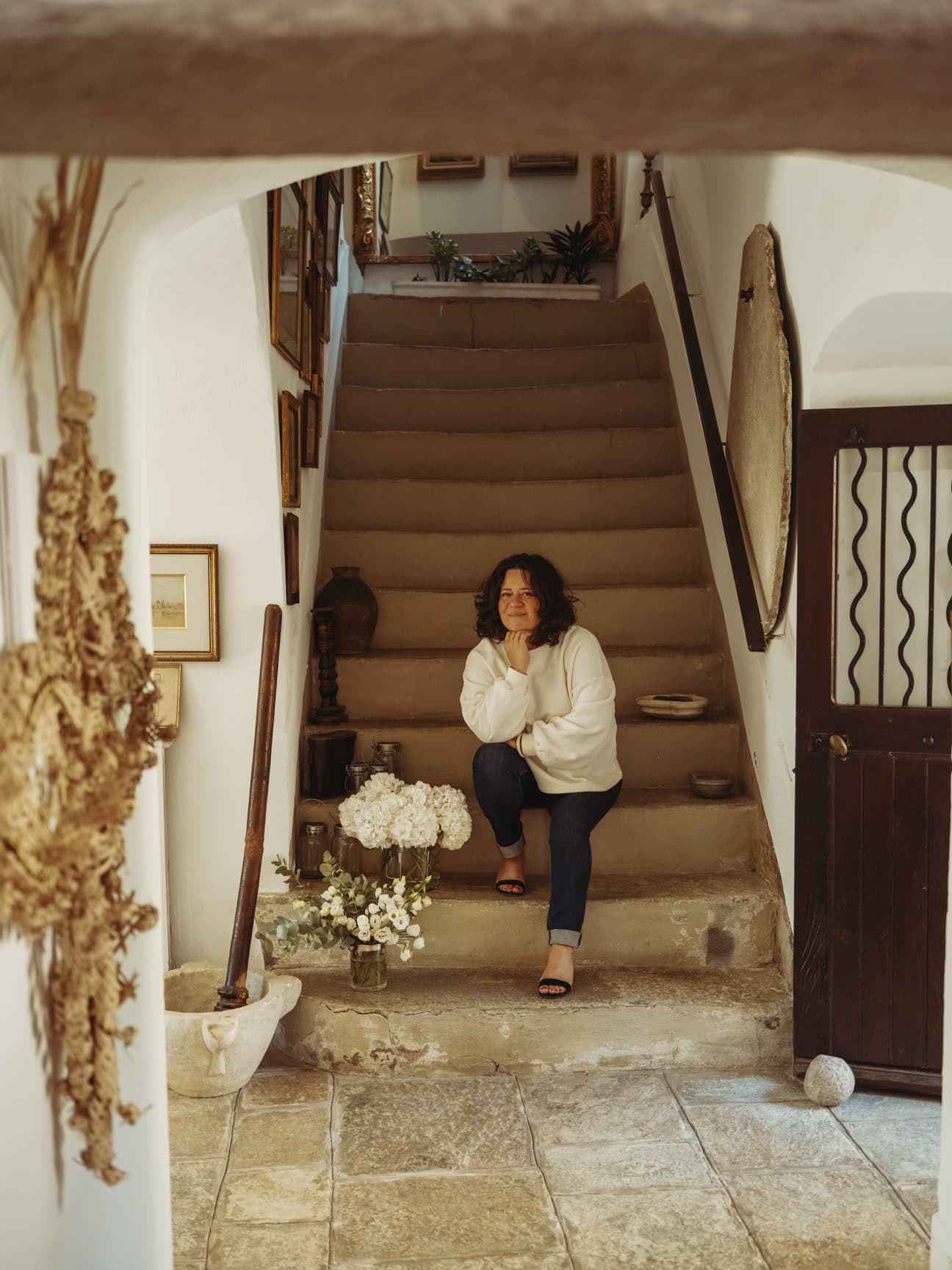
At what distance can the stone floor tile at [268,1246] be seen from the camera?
2.25m

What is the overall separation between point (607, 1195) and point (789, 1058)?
0.85 metres

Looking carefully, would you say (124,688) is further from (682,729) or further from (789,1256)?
(682,729)

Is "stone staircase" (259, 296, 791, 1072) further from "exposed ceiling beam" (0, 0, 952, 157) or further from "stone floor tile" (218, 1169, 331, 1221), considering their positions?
"exposed ceiling beam" (0, 0, 952, 157)

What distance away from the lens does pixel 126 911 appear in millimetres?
1548

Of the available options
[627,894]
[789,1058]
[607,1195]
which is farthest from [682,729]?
[607,1195]

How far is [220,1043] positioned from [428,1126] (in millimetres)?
550

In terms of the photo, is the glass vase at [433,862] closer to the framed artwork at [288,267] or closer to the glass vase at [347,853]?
the glass vase at [347,853]

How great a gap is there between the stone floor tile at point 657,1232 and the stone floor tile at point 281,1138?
0.60m

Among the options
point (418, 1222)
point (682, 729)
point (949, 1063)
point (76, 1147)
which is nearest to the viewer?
point (76, 1147)

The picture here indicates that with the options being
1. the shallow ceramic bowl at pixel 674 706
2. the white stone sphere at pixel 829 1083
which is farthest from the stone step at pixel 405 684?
the white stone sphere at pixel 829 1083

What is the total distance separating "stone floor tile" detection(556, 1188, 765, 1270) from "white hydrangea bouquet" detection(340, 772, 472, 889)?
→ 0.98 metres

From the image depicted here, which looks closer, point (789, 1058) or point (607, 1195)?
point (607, 1195)

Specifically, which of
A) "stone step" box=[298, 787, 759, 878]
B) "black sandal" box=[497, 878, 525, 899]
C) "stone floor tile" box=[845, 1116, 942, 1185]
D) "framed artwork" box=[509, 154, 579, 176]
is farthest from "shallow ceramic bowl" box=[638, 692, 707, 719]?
"framed artwork" box=[509, 154, 579, 176]

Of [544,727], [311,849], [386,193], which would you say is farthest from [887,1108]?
[386,193]
